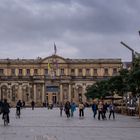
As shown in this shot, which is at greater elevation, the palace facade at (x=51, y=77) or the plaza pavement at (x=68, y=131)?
the palace facade at (x=51, y=77)

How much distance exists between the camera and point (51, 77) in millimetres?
185125

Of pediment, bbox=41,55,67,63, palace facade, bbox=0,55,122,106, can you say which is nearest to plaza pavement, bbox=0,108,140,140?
palace facade, bbox=0,55,122,106

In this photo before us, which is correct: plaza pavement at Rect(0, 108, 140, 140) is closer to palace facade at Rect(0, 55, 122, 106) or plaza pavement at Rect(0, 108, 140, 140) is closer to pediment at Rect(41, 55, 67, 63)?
palace facade at Rect(0, 55, 122, 106)

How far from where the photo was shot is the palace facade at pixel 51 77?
607 ft

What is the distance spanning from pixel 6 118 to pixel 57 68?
14901 cm

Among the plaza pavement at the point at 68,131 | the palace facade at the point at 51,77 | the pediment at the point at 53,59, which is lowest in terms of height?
the plaza pavement at the point at 68,131

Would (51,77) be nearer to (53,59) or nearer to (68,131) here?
(53,59)

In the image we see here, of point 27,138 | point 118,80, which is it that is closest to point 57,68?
point 118,80

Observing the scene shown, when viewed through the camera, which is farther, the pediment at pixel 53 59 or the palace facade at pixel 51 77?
the pediment at pixel 53 59

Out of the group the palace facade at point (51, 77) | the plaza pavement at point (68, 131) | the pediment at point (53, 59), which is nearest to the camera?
the plaza pavement at point (68, 131)

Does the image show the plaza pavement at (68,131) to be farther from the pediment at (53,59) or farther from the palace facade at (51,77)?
the pediment at (53,59)

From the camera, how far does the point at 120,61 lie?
7500 inches

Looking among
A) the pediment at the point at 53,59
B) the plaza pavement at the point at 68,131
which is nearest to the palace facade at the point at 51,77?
the pediment at the point at 53,59

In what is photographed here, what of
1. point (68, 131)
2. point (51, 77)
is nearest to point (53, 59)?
point (51, 77)
